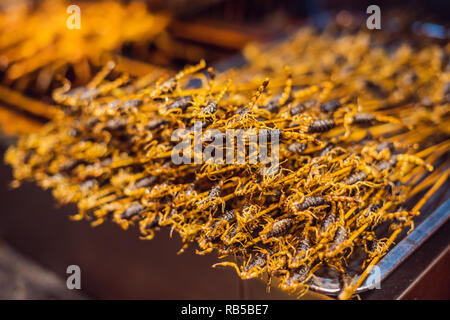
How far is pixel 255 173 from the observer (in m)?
1.29

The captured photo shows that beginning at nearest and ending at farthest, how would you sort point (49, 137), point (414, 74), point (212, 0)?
point (49, 137), point (414, 74), point (212, 0)

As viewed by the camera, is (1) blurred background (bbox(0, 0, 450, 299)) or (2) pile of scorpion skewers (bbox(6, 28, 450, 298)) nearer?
(2) pile of scorpion skewers (bbox(6, 28, 450, 298))

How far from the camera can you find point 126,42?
343cm

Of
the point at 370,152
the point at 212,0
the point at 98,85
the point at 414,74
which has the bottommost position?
the point at 370,152

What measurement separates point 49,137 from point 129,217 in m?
0.79

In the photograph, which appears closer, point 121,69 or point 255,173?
point 255,173

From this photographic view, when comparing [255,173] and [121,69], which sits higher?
[121,69]

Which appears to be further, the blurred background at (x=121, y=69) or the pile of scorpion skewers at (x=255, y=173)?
the blurred background at (x=121, y=69)

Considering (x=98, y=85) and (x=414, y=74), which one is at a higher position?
(x=414, y=74)

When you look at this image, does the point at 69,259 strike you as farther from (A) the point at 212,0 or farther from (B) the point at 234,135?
(A) the point at 212,0

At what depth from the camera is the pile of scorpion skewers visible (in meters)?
1.23

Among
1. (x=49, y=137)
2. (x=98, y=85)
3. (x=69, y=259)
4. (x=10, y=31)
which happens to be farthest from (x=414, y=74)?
(x=10, y=31)

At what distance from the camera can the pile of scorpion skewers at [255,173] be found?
1.23 meters
